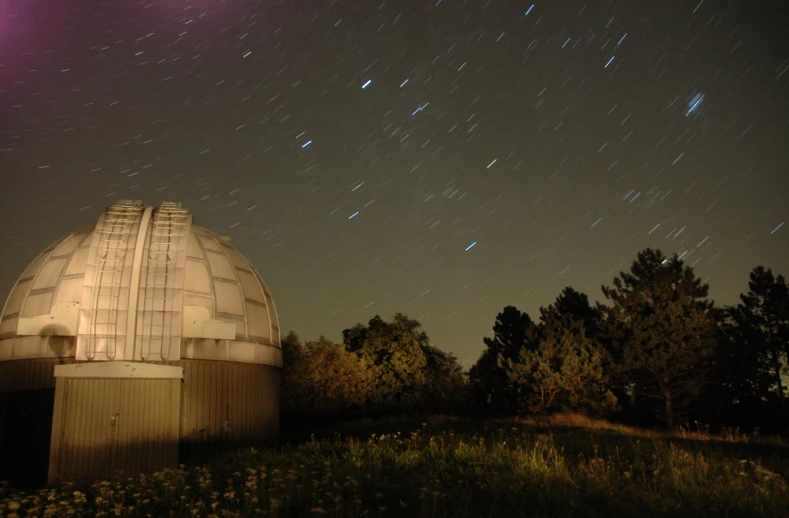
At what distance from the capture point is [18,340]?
13.2 m

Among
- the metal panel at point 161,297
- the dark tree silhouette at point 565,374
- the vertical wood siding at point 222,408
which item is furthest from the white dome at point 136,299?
the dark tree silhouette at point 565,374

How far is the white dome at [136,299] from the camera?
12547 mm

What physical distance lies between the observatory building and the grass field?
6.99 ft

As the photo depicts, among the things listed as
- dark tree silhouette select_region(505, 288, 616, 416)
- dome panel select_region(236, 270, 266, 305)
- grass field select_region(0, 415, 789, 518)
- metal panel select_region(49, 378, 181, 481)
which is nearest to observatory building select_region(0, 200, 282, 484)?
metal panel select_region(49, 378, 181, 481)

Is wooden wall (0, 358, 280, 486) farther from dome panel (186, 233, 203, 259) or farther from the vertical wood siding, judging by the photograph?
dome panel (186, 233, 203, 259)

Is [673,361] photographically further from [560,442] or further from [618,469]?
[618,469]

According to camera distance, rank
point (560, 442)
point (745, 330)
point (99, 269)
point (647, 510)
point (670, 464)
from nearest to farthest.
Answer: point (647, 510), point (670, 464), point (560, 442), point (99, 269), point (745, 330)

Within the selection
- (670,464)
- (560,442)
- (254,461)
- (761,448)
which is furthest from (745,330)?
(254,461)

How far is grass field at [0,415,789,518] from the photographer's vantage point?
674 cm

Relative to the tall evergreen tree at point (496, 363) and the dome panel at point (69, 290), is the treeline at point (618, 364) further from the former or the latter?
the dome panel at point (69, 290)

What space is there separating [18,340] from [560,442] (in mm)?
11592

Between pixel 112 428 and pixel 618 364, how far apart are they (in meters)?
26.9

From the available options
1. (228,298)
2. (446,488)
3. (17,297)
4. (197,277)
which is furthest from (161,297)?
(446,488)

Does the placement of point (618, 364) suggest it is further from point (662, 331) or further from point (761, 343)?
point (761, 343)
